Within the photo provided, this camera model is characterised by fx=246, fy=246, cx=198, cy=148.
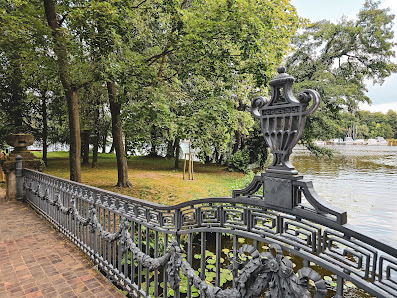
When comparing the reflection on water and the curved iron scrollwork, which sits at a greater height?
the curved iron scrollwork

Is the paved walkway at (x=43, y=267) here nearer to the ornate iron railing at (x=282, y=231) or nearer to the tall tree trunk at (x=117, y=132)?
the ornate iron railing at (x=282, y=231)

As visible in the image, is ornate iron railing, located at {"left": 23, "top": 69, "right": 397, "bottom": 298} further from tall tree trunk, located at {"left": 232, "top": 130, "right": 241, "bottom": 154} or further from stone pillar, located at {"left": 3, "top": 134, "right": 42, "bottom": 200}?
tall tree trunk, located at {"left": 232, "top": 130, "right": 241, "bottom": 154}

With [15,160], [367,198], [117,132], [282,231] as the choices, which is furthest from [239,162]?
[282,231]

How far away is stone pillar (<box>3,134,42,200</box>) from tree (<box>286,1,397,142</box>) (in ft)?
44.3

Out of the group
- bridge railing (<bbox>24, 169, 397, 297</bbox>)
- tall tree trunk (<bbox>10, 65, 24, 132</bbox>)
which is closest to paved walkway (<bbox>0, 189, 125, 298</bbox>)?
bridge railing (<bbox>24, 169, 397, 297</bbox>)

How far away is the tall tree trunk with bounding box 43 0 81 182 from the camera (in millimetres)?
6535

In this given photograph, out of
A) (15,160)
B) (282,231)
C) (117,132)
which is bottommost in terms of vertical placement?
(282,231)

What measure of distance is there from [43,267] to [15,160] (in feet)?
16.6

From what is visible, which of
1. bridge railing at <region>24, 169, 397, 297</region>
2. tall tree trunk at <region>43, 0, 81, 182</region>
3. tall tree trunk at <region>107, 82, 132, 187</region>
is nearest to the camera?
bridge railing at <region>24, 169, 397, 297</region>

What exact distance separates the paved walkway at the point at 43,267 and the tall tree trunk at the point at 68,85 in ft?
9.28

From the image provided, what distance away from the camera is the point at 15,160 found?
24.0 ft

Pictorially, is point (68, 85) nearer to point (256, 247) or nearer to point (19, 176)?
point (19, 176)

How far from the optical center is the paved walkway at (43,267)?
302cm

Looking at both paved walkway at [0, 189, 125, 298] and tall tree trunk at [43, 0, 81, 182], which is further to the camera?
tall tree trunk at [43, 0, 81, 182]
